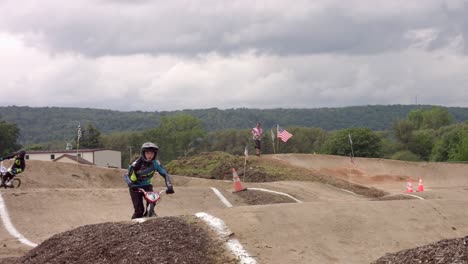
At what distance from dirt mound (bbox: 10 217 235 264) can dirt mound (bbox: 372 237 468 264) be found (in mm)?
2421

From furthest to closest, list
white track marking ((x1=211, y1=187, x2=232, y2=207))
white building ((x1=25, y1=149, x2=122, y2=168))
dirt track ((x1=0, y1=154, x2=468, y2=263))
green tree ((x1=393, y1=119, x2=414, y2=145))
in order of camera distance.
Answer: green tree ((x1=393, y1=119, x2=414, y2=145)), white building ((x1=25, y1=149, x2=122, y2=168)), white track marking ((x1=211, y1=187, x2=232, y2=207)), dirt track ((x1=0, y1=154, x2=468, y2=263))

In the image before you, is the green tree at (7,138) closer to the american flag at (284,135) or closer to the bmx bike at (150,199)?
the american flag at (284,135)

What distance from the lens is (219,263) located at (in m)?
9.36

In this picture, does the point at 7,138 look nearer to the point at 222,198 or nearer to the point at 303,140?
the point at 303,140

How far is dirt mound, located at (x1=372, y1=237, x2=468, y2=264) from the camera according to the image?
25.7 feet

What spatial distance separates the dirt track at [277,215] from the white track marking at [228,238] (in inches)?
4.7

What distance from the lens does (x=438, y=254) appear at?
26.5ft

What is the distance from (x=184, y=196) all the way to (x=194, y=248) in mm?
12289

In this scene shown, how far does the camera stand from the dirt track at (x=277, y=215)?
10359 mm

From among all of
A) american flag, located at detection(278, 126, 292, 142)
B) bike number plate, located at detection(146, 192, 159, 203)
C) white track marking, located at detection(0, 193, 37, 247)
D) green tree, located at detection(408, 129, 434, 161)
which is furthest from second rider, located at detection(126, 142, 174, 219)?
green tree, located at detection(408, 129, 434, 161)

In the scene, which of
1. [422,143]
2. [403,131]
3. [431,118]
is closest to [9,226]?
[422,143]

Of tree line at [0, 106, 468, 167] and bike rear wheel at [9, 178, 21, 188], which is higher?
bike rear wheel at [9, 178, 21, 188]

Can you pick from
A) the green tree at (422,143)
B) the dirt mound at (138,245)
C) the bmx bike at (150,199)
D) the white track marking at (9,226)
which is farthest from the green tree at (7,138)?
the dirt mound at (138,245)

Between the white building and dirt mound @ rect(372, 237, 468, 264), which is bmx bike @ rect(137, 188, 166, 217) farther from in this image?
the white building
